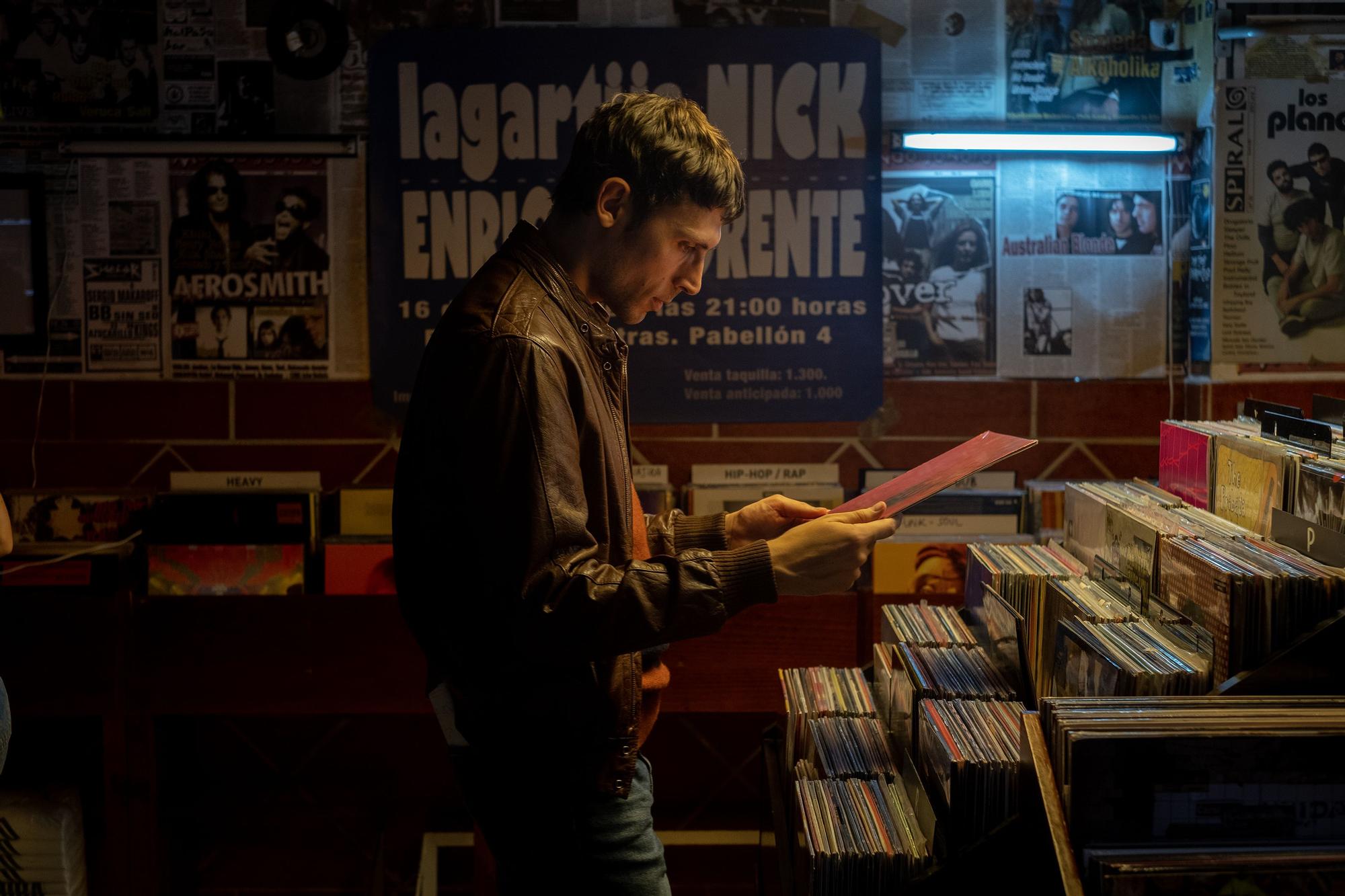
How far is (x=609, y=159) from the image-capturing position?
143 centimetres

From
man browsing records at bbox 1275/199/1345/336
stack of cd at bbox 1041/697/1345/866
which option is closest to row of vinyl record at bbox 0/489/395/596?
stack of cd at bbox 1041/697/1345/866

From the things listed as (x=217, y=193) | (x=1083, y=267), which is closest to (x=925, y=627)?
(x=1083, y=267)

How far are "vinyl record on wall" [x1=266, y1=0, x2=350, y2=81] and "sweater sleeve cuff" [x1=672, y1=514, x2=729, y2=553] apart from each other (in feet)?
6.00

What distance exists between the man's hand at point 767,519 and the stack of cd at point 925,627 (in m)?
0.23

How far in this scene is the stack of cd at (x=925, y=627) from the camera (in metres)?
1.72

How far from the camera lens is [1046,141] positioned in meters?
2.81

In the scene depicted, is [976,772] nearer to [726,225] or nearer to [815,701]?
[815,701]

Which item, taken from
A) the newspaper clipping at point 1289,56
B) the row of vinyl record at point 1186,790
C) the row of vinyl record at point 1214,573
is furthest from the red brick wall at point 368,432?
the row of vinyl record at point 1186,790

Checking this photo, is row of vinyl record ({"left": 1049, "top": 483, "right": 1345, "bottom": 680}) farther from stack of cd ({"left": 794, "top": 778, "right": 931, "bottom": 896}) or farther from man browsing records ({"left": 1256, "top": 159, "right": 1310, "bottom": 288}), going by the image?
man browsing records ({"left": 1256, "top": 159, "right": 1310, "bottom": 288})

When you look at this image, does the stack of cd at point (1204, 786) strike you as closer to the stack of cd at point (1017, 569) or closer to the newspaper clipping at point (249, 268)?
the stack of cd at point (1017, 569)

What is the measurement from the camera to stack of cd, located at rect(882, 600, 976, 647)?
172 centimetres

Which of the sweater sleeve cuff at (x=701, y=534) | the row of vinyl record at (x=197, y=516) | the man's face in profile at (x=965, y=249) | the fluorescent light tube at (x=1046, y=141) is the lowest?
the row of vinyl record at (x=197, y=516)

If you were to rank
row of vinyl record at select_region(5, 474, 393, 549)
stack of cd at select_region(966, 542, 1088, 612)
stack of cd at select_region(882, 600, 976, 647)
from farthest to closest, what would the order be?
row of vinyl record at select_region(5, 474, 393, 549) → stack of cd at select_region(882, 600, 976, 647) → stack of cd at select_region(966, 542, 1088, 612)

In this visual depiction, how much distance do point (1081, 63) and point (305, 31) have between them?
6.78 ft
